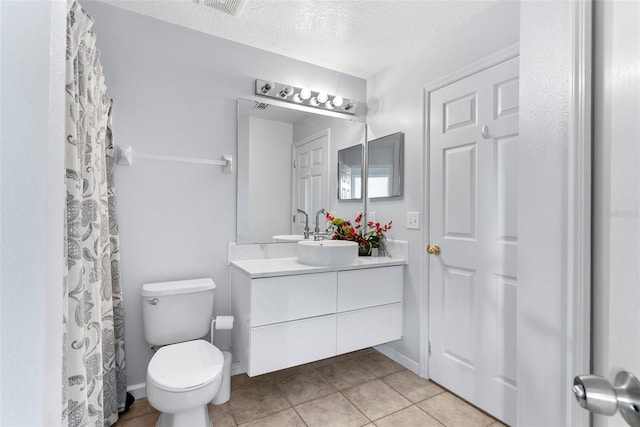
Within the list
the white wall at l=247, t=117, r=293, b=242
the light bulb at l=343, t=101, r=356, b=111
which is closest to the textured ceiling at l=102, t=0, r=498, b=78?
the light bulb at l=343, t=101, r=356, b=111

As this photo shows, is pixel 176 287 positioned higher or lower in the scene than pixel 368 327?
higher

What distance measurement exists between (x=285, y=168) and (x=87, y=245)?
148cm

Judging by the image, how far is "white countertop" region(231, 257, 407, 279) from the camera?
1.87 metres

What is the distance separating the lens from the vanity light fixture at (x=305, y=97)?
7.76 ft

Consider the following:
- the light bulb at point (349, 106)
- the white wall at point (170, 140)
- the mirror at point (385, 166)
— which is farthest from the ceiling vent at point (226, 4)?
the mirror at point (385, 166)

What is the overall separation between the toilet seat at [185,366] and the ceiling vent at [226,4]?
1982mm

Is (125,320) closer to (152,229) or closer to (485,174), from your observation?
(152,229)

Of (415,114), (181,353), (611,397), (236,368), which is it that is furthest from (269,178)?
(611,397)

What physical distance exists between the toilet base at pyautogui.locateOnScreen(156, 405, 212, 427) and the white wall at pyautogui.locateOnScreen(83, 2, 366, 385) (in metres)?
0.52

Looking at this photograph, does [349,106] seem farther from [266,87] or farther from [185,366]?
[185,366]

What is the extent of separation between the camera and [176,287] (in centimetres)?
190

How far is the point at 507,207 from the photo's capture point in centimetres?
174

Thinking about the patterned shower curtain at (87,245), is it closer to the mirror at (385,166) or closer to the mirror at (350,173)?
the mirror at (350,173)

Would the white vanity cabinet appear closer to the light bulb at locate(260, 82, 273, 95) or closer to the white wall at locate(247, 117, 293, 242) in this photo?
the white wall at locate(247, 117, 293, 242)
